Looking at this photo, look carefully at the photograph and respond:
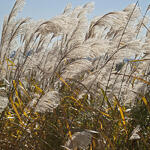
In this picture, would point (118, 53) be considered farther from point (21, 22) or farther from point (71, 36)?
point (21, 22)

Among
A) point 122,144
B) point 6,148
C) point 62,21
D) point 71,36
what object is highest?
point 62,21

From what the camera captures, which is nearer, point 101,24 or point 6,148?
point 6,148

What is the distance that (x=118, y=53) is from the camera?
7.80 feet

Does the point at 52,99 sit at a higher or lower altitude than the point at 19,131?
higher

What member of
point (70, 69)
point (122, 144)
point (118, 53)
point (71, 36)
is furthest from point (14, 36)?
point (122, 144)

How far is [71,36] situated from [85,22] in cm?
54

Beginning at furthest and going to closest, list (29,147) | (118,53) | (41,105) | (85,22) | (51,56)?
(51,56) → (85,22) → (118,53) → (29,147) → (41,105)

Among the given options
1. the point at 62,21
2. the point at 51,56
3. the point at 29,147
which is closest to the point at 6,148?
the point at 29,147

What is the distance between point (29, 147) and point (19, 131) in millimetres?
317

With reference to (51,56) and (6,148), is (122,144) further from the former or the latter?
(51,56)

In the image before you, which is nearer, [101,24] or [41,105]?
[41,105]

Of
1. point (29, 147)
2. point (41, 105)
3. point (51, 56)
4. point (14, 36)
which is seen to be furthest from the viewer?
point (51, 56)

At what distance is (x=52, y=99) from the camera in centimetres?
184

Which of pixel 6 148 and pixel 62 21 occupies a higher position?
pixel 62 21
